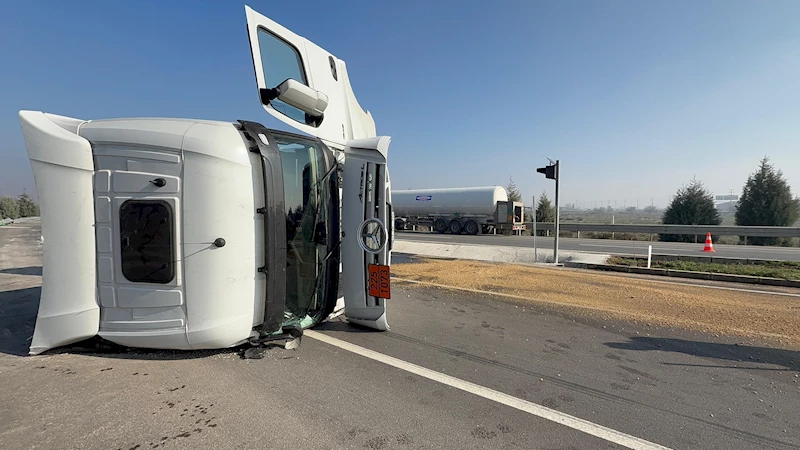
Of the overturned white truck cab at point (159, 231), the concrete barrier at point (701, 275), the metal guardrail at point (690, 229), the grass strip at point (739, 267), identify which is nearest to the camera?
the overturned white truck cab at point (159, 231)

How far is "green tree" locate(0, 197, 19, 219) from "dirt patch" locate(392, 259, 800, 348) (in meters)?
71.0

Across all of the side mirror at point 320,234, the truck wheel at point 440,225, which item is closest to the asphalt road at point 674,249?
the truck wheel at point 440,225

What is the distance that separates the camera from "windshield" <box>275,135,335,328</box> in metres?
4.10

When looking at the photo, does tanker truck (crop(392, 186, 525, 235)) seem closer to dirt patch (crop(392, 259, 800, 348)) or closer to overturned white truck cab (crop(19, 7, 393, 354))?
dirt patch (crop(392, 259, 800, 348))

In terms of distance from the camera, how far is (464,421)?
2.69 metres

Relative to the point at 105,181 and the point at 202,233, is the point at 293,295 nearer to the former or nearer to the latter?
the point at 202,233

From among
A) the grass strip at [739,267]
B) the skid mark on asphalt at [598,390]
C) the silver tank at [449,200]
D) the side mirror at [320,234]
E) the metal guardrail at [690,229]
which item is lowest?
the skid mark on asphalt at [598,390]

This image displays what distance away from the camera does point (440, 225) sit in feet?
96.9

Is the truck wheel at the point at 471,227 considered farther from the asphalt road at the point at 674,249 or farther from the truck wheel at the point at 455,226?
the asphalt road at the point at 674,249

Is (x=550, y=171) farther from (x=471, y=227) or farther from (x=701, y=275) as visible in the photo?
(x=471, y=227)

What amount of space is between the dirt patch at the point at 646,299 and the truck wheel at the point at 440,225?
1939cm

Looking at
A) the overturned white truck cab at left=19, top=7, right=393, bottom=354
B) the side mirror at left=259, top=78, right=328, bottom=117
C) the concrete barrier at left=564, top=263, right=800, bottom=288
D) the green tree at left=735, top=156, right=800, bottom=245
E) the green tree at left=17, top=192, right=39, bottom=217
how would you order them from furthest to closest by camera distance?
the green tree at left=17, top=192, right=39, bottom=217, the green tree at left=735, top=156, right=800, bottom=245, the concrete barrier at left=564, top=263, right=800, bottom=288, the side mirror at left=259, top=78, right=328, bottom=117, the overturned white truck cab at left=19, top=7, right=393, bottom=354

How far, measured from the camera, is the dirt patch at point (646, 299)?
17.0 feet

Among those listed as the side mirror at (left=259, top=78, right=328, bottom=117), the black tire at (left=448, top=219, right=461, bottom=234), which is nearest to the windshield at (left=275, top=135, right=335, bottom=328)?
the side mirror at (left=259, top=78, right=328, bottom=117)
